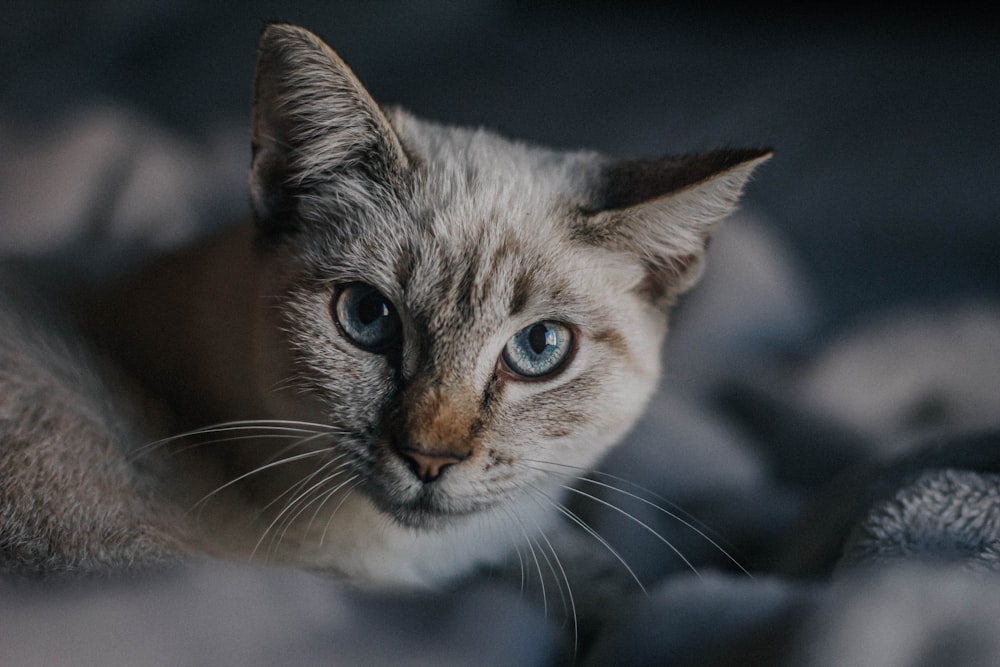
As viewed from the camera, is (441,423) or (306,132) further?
(306,132)

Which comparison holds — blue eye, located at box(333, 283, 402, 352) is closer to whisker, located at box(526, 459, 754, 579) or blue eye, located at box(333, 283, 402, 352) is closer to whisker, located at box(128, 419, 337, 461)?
whisker, located at box(128, 419, 337, 461)

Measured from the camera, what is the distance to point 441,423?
822mm

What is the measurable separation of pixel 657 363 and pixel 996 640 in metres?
0.56

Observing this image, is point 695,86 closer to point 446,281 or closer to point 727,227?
point 727,227

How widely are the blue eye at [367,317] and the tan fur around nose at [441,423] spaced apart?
0.10 meters

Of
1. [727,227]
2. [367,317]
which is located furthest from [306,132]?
[727,227]

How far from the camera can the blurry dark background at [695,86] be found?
4.11 feet

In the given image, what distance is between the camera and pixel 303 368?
91 centimetres

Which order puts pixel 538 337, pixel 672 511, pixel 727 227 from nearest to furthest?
pixel 538 337 → pixel 672 511 → pixel 727 227

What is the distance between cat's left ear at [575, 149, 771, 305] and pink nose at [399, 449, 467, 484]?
1.03 ft

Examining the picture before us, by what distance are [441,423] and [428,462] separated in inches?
1.6

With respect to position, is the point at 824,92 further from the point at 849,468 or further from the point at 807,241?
the point at 849,468

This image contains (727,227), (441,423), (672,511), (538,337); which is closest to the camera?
(441,423)

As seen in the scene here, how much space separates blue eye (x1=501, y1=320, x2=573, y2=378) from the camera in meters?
0.91
